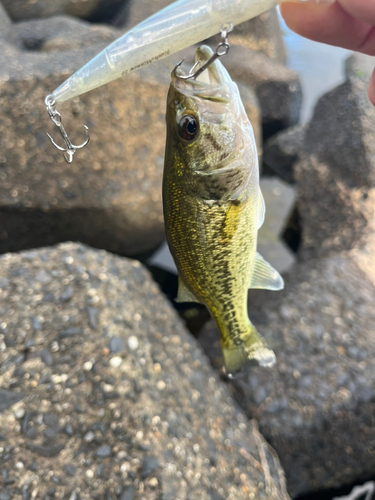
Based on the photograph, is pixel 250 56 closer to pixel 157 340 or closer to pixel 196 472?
pixel 157 340

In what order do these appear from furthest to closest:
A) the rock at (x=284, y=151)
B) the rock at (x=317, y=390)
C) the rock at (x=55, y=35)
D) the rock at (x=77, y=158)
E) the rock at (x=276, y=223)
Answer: the rock at (x=284, y=151) < the rock at (x=276, y=223) < the rock at (x=55, y=35) < the rock at (x=77, y=158) < the rock at (x=317, y=390)

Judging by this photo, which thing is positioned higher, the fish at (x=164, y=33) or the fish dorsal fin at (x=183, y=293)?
the fish at (x=164, y=33)

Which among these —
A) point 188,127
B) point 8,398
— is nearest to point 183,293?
point 188,127

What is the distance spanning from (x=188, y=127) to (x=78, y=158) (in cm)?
195

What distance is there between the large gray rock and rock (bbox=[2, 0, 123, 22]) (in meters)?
4.98

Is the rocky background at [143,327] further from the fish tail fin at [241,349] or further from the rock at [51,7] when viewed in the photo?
the rock at [51,7]

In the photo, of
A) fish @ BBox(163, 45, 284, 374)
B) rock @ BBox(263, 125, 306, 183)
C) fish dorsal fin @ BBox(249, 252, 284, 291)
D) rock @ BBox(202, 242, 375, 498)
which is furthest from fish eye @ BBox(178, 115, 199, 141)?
rock @ BBox(263, 125, 306, 183)

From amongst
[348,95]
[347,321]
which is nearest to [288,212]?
[348,95]

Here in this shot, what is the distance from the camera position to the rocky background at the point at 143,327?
1.52 metres

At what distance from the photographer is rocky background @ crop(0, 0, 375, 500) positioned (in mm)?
1518

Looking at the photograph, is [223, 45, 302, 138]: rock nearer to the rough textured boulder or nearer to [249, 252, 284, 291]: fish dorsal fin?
the rough textured boulder

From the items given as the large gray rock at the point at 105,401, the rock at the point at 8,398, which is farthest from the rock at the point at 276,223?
the rock at the point at 8,398

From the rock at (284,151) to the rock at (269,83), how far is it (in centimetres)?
28

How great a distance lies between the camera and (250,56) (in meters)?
5.34
